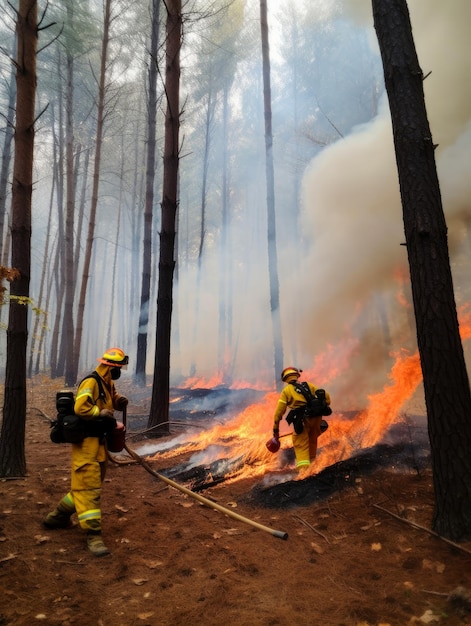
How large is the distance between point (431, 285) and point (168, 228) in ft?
20.8

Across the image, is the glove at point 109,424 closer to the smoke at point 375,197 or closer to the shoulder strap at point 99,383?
the shoulder strap at point 99,383

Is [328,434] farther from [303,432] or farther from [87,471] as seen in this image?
[87,471]

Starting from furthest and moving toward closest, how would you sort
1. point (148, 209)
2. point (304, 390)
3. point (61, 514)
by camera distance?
point (148, 209), point (304, 390), point (61, 514)

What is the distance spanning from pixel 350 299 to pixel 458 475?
8.07 m

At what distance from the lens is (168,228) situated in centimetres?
875

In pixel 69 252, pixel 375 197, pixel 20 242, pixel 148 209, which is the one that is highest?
pixel 148 209

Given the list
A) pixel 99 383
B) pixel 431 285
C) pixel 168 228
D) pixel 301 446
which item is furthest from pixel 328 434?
pixel 168 228

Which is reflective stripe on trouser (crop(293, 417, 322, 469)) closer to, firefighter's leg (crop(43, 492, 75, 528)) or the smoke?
firefighter's leg (crop(43, 492, 75, 528))

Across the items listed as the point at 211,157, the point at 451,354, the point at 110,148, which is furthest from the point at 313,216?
the point at 110,148

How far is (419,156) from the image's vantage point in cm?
404

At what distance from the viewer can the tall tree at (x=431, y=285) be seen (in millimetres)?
3578

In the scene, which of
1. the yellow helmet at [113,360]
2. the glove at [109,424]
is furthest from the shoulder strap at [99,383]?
the glove at [109,424]

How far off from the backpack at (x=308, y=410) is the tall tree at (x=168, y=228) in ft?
11.7

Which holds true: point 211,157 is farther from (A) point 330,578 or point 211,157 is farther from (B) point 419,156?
(A) point 330,578
